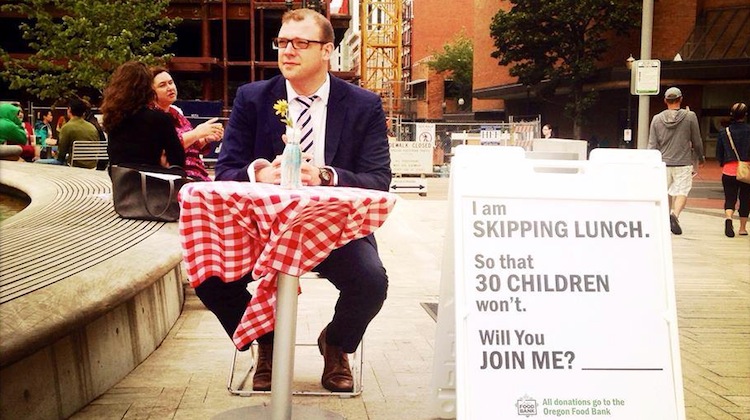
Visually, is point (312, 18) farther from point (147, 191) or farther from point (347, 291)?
point (147, 191)

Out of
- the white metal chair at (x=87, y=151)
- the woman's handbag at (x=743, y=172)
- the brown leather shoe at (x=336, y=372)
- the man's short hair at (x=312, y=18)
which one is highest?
the man's short hair at (x=312, y=18)

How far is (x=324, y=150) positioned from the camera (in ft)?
14.0

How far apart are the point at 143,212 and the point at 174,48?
44734 millimetres

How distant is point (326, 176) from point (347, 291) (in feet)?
1.92

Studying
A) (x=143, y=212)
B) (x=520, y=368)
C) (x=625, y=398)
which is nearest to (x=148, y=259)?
(x=143, y=212)

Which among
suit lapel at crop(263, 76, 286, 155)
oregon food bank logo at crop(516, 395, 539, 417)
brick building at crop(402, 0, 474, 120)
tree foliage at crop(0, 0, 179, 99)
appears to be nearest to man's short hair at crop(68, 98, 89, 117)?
suit lapel at crop(263, 76, 286, 155)

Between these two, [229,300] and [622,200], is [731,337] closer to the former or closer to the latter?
[622,200]

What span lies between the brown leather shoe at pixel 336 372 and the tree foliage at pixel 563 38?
4056 centimetres

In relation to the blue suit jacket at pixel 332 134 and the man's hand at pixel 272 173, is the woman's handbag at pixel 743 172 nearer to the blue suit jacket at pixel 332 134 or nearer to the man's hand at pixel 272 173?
the blue suit jacket at pixel 332 134

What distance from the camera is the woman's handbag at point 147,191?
6480 millimetres

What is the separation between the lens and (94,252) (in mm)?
4863

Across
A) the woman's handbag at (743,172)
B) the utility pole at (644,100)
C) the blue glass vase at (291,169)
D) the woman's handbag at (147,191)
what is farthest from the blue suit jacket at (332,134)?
the utility pole at (644,100)

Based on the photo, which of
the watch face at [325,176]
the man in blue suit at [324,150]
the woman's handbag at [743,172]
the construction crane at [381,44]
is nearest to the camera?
the watch face at [325,176]

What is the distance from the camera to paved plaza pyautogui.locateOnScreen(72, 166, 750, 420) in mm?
4109
